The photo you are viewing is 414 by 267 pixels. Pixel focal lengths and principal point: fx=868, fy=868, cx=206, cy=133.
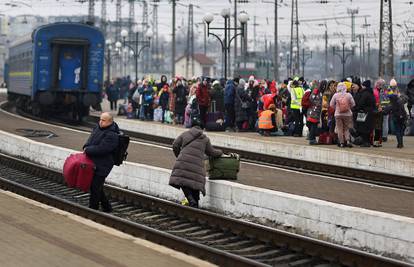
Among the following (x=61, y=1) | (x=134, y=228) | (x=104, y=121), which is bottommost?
(x=134, y=228)

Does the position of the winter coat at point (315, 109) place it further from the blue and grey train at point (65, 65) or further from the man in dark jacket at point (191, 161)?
the blue and grey train at point (65, 65)

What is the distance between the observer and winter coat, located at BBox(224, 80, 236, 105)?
26.1 meters

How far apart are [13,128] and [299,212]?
19.4 m

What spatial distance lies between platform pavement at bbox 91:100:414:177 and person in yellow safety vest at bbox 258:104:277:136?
29cm

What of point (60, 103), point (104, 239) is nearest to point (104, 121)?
point (104, 239)

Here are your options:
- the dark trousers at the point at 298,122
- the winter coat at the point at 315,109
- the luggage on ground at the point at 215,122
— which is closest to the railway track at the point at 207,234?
the winter coat at the point at 315,109

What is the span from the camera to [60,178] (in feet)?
59.7

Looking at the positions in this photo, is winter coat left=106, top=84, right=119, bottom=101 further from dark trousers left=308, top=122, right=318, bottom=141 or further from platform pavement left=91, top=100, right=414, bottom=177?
dark trousers left=308, top=122, right=318, bottom=141

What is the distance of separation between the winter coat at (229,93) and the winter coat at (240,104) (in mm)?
158

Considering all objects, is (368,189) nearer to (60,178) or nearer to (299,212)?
(299,212)

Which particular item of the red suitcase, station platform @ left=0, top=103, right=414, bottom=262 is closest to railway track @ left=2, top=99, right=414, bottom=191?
station platform @ left=0, top=103, right=414, bottom=262

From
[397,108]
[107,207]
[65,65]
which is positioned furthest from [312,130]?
[65,65]

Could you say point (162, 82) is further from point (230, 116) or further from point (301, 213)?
point (301, 213)

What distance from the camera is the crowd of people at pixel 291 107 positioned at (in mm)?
20688
